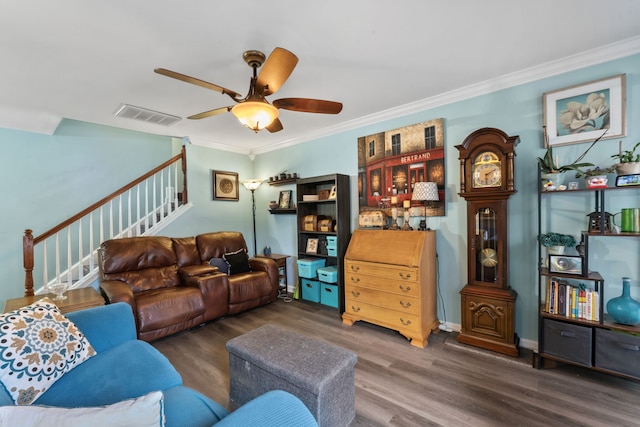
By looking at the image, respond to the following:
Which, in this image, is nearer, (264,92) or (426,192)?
(264,92)

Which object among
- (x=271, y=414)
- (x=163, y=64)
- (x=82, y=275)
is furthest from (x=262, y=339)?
(x=82, y=275)

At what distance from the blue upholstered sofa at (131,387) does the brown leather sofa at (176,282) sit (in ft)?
2.83

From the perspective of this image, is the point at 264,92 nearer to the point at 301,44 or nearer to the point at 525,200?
the point at 301,44

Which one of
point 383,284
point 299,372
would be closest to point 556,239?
point 383,284

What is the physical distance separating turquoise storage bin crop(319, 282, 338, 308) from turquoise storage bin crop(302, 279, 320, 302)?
0.21 ft

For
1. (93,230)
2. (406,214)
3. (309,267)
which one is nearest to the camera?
(406,214)

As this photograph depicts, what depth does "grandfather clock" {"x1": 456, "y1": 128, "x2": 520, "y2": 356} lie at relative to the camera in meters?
2.37

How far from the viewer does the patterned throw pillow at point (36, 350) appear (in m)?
1.22

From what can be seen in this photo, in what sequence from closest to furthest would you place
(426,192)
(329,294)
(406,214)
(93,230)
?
(426,192) → (406,214) → (93,230) → (329,294)

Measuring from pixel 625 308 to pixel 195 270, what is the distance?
3944 millimetres

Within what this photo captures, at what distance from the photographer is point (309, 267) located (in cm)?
382

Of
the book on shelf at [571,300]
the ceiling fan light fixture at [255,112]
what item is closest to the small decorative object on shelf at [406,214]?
the book on shelf at [571,300]

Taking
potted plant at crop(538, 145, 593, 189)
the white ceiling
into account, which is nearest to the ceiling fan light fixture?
the white ceiling

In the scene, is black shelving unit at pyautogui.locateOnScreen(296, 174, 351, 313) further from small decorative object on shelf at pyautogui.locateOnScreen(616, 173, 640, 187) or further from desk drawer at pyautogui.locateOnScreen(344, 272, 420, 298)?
small decorative object on shelf at pyautogui.locateOnScreen(616, 173, 640, 187)
